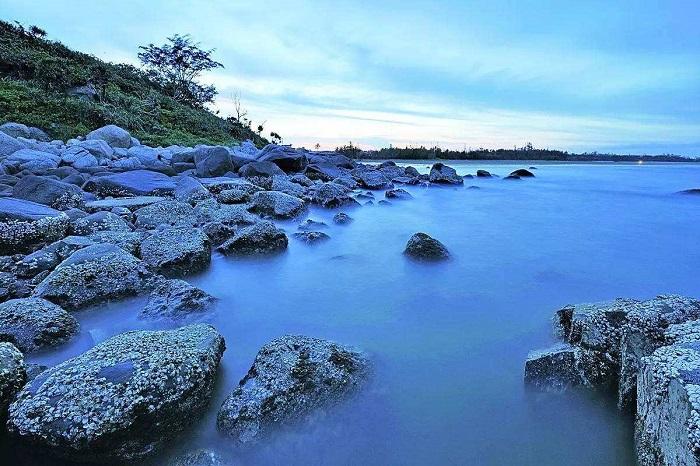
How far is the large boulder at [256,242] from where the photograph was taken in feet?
17.8

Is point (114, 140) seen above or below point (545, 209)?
above

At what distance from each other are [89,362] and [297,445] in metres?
1.17

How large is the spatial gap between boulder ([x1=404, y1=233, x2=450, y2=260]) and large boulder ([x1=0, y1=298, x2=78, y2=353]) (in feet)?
12.5

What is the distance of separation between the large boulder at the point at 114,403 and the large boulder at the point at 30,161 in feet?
28.2

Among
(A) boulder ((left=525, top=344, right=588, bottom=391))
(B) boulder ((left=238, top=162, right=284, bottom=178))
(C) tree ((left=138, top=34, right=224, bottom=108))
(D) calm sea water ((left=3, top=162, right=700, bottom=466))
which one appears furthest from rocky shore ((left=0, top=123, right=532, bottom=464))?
(C) tree ((left=138, top=34, right=224, bottom=108))

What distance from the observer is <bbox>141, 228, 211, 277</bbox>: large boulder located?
4.54 m

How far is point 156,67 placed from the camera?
32.2 metres

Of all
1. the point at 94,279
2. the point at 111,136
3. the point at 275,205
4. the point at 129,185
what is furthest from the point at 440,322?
the point at 111,136

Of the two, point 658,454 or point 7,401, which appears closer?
point 658,454

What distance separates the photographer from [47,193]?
685cm

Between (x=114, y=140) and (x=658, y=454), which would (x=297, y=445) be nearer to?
(x=658, y=454)

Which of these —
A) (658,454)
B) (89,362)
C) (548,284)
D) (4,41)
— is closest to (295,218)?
(548,284)

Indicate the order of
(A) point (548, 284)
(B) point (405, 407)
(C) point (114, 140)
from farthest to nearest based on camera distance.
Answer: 1. (C) point (114, 140)
2. (A) point (548, 284)
3. (B) point (405, 407)

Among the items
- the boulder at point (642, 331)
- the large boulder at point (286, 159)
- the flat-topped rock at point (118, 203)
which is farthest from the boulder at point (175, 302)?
the large boulder at point (286, 159)
